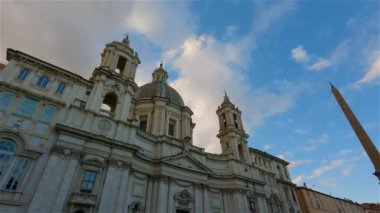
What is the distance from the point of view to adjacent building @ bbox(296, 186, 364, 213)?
3616cm

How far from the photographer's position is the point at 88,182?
1677 centimetres

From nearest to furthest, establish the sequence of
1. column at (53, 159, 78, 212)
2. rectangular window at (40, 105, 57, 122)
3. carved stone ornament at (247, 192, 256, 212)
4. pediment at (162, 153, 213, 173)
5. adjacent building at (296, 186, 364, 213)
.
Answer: column at (53, 159, 78, 212) < rectangular window at (40, 105, 57, 122) < pediment at (162, 153, 213, 173) < carved stone ornament at (247, 192, 256, 212) < adjacent building at (296, 186, 364, 213)

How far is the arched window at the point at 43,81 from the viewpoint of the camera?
708 inches

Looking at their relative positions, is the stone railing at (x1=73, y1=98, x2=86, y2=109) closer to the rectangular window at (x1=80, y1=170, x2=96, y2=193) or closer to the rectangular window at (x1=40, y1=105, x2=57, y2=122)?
the rectangular window at (x1=40, y1=105, x2=57, y2=122)

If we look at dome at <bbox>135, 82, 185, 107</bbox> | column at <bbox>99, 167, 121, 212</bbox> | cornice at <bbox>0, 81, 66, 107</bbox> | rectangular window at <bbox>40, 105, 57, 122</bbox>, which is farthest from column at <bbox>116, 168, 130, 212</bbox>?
dome at <bbox>135, 82, 185, 107</bbox>

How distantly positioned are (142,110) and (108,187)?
13608mm

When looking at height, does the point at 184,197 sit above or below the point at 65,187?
above

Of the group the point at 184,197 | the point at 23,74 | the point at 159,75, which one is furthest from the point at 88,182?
the point at 159,75

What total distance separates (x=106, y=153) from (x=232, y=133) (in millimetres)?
19497

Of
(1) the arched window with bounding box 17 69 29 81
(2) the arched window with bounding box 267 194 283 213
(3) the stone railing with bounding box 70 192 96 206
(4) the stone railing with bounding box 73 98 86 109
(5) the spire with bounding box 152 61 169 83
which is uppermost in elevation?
(5) the spire with bounding box 152 61 169 83

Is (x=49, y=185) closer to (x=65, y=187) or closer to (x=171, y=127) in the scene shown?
(x=65, y=187)

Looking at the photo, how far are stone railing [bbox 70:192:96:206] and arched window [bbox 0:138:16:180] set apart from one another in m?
4.63

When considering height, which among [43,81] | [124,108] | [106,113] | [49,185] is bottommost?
[49,185]

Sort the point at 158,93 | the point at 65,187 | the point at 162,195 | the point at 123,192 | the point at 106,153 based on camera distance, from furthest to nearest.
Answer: the point at 158,93, the point at 162,195, the point at 106,153, the point at 123,192, the point at 65,187
